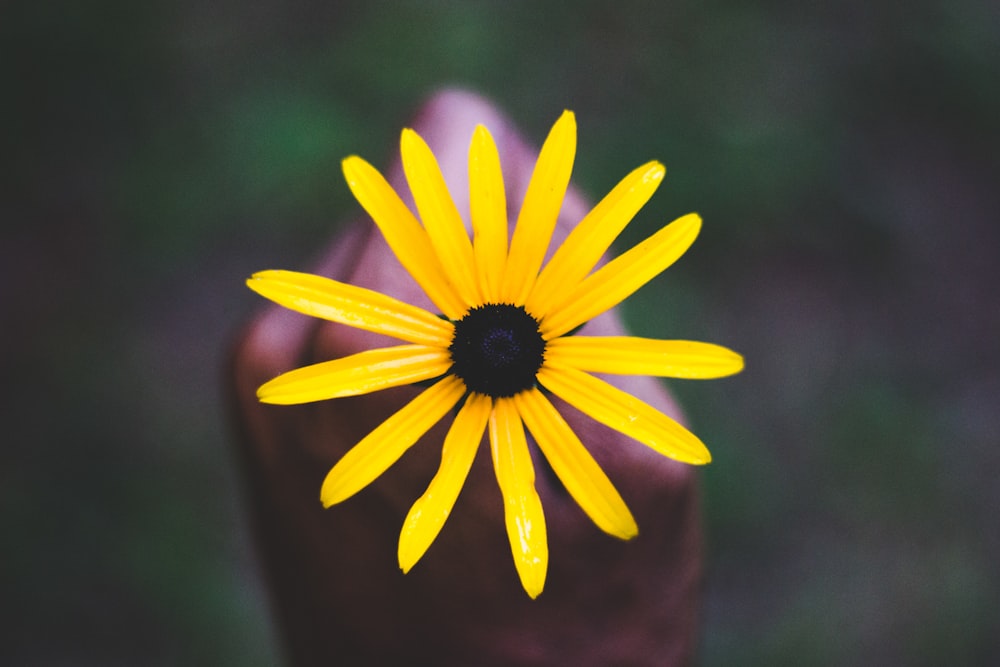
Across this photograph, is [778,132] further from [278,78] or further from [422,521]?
[422,521]

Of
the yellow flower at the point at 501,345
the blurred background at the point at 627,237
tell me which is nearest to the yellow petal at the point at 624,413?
the yellow flower at the point at 501,345

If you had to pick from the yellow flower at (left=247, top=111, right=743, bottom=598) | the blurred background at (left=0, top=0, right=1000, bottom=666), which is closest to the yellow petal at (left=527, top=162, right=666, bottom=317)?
the yellow flower at (left=247, top=111, right=743, bottom=598)

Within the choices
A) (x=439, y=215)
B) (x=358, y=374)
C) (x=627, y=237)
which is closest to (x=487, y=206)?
(x=439, y=215)

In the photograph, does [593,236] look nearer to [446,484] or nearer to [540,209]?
[540,209]

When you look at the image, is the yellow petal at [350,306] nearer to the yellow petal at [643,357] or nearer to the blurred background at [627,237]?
the yellow petal at [643,357]

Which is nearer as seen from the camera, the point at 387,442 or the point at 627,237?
the point at 387,442

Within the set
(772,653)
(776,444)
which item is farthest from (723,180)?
(772,653)
